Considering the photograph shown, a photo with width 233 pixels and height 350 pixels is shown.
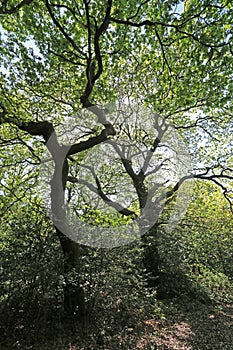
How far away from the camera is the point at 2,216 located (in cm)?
537

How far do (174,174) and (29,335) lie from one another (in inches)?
306

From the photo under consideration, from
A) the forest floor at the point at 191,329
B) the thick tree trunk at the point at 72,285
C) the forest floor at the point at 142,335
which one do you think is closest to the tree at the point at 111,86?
the thick tree trunk at the point at 72,285

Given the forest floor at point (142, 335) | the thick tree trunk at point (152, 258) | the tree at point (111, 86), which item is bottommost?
the forest floor at point (142, 335)

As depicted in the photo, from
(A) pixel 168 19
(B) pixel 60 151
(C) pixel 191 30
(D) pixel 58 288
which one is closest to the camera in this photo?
(D) pixel 58 288

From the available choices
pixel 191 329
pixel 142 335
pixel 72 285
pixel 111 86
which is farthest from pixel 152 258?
pixel 111 86

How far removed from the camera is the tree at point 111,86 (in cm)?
488

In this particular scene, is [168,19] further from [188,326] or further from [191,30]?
[188,326]

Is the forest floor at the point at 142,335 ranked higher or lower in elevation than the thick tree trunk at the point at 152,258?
lower

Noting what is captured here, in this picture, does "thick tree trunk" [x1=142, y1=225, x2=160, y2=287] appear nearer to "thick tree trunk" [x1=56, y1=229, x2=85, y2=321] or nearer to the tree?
the tree

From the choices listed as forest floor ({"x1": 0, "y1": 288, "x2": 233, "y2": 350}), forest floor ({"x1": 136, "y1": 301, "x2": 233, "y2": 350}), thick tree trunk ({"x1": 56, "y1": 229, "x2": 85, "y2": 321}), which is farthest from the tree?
forest floor ({"x1": 136, "y1": 301, "x2": 233, "y2": 350})

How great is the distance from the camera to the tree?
16.0ft

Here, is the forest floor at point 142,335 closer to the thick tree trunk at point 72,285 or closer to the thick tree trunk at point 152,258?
the thick tree trunk at point 72,285

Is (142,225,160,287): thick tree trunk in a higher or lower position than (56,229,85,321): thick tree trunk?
higher

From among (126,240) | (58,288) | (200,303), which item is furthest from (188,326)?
(58,288)
